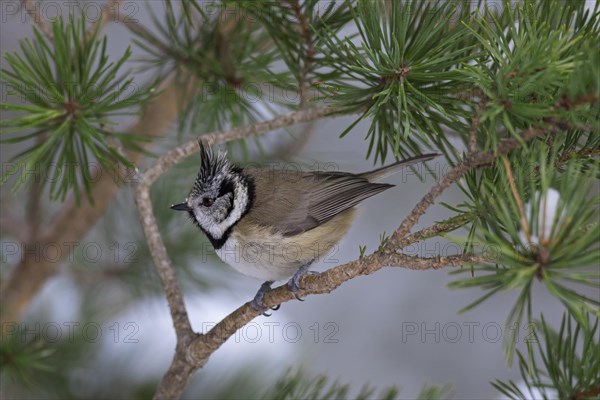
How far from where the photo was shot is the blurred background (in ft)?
4.78

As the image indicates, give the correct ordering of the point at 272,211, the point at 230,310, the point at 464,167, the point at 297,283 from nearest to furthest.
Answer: the point at 464,167, the point at 297,283, the point at 272,211, the point at 230,310

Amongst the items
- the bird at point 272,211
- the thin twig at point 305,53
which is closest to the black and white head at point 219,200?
the bird at point 272,211

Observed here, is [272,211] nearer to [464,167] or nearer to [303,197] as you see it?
[303,197]

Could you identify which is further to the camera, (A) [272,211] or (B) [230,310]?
(B) [230,310]

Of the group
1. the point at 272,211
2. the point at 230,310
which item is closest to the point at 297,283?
the point at 272,211

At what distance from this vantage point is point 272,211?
149cm

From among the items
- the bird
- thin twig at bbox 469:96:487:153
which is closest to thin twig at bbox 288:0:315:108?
the bird

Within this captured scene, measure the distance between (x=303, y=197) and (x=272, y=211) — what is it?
8 cm

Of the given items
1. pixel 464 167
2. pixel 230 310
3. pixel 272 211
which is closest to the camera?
pixel 464 167

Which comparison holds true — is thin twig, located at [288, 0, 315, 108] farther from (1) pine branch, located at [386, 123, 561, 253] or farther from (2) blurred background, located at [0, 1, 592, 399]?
(1) pine branch, located at [386, 123, 561, 253]

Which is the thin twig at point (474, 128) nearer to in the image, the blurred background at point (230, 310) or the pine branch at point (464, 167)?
the pine branch at point (464, 167)

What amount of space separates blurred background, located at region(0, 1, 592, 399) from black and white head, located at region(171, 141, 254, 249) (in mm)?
86

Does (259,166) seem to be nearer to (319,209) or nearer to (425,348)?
(319,209)

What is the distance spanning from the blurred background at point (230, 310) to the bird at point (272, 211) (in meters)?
0.10
